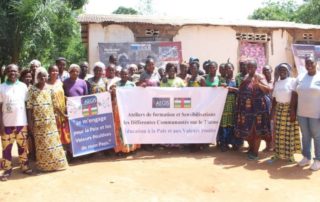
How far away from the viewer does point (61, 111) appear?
5.67 metres

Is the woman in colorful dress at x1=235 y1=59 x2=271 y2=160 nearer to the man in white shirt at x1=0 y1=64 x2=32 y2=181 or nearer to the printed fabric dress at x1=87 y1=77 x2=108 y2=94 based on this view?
the printed fabric dress at x1=87 y1=77 x2=108 y2=94

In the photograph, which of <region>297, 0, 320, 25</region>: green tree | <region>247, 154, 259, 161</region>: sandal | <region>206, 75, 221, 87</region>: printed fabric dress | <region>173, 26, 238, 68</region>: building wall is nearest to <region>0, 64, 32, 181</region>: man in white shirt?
<region>206, 75, 221, 87</region>: printed fabric dress

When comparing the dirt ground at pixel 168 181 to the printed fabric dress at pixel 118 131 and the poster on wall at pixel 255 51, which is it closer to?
the printed fabric dress at pixel 118 131

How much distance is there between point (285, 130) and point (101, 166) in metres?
2.85

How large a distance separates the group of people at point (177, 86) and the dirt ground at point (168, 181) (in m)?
0.28

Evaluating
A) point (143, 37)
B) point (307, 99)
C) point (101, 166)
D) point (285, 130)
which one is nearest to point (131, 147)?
Result: point (101, 166)

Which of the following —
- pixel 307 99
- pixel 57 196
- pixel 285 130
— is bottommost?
pixel 57 196

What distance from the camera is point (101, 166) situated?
5.74m

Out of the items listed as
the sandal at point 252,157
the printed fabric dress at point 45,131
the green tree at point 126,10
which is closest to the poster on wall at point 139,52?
the sandal at point 252,157

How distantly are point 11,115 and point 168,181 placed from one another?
2.27 metres

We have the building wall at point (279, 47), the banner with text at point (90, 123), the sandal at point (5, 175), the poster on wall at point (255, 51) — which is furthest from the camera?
the building wall at point (279, 47)

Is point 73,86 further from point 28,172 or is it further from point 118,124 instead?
point 28,172

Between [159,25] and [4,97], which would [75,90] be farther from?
[159,25]

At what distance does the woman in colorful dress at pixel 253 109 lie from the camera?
591cm
